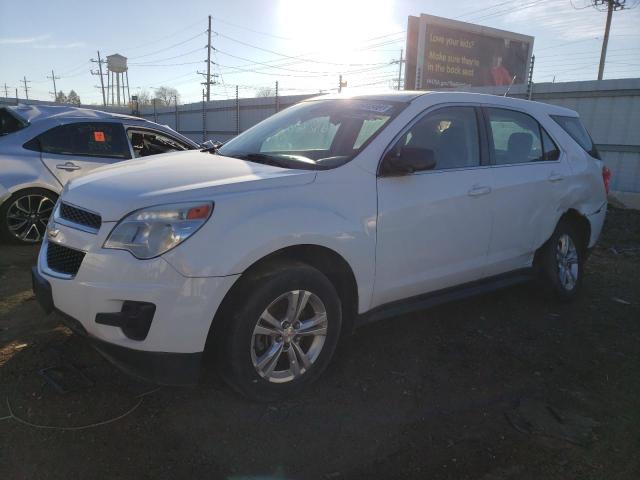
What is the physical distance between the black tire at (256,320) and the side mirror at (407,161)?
83cm

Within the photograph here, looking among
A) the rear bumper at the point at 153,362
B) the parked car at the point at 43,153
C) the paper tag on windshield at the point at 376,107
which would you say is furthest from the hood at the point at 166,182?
the parked car at the point at 43,153

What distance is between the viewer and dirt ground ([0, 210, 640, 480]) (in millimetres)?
2453

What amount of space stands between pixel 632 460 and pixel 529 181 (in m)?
2.26

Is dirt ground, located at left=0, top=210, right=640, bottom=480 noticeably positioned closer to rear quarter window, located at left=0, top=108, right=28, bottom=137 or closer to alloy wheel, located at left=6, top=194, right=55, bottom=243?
alloy wheel, located at left=6, top=194, right=55, bottom=243

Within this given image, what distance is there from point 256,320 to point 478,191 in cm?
197

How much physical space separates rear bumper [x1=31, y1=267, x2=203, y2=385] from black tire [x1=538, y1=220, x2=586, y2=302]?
3315 mm

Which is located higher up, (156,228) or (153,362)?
(156,228)

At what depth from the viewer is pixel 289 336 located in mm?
2916

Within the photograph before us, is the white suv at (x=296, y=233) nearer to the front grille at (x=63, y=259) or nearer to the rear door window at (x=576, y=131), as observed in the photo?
the front grille at (x=63, y=259)

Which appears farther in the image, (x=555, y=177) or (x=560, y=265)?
(x=560, y=265)

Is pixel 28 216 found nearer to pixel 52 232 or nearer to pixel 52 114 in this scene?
pixel 52 114

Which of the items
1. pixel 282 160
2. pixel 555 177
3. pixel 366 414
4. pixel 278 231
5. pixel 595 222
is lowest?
pixel 366 414

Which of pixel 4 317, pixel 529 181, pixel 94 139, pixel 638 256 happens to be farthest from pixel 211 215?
pixel 638 256

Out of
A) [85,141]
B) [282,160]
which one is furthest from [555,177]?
[85,141]
